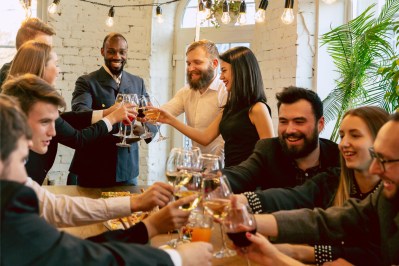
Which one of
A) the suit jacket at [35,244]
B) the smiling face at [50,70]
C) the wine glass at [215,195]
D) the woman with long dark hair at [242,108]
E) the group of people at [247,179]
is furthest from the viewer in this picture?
the woman with long dark hair at [242,108]

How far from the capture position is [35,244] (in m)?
1.18

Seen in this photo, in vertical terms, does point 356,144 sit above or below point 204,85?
below

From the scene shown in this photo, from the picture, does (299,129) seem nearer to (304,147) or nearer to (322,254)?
(304,147)

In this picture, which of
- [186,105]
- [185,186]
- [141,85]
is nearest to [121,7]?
[141,85]

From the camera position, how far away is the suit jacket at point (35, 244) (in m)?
1.14

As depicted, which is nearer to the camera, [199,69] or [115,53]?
[199,69]

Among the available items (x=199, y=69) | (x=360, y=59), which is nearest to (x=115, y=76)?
(x=199, y=69)

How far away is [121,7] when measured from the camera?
520 cm

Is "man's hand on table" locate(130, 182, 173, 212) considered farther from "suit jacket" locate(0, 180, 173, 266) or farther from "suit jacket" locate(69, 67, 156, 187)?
"suit jacket" locate(69, 67, 156, 187)

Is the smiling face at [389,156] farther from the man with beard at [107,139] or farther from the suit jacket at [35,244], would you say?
the man with beard at [107,139]

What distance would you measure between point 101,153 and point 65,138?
25.5 inches

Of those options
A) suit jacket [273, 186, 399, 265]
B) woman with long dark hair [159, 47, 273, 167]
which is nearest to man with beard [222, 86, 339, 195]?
woman with long dark hair [159, 47, 273, 167]

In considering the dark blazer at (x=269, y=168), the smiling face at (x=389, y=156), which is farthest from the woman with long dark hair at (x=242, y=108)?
the smiling face at (x=389, y=156)

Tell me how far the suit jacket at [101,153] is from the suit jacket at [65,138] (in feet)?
0.83
